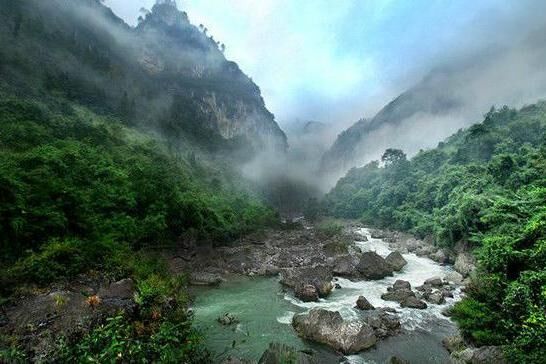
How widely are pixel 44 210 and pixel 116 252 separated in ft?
13.9

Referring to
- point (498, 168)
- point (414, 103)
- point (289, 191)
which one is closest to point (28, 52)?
point (498, 168)

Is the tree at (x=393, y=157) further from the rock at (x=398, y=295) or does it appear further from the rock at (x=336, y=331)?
the rock at (x=336, y=331)

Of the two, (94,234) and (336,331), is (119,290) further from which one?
(336,331)

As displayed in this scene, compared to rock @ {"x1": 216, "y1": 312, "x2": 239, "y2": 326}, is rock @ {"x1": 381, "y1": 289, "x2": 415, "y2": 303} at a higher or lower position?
higher

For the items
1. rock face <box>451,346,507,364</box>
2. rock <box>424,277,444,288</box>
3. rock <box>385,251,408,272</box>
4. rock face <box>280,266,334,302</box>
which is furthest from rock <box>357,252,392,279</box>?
rock face <box>451,346,507,364</box>

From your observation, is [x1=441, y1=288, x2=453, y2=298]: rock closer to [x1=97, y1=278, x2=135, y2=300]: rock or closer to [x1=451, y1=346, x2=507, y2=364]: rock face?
[x1=451, y1=346, x2=507, y2=364]: rock face

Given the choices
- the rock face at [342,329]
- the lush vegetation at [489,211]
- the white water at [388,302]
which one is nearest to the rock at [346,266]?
the white water at [388,302]

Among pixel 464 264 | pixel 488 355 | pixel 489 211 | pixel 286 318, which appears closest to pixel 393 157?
pixel 464 264

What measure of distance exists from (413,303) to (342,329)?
917 centimetres

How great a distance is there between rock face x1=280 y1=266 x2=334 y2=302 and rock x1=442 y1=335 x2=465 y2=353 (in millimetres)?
10423

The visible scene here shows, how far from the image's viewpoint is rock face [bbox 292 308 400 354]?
2039 centimetres

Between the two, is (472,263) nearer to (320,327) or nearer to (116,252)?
(320,327)

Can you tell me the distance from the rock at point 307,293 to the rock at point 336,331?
19.4 feet

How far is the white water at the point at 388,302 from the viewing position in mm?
25150
